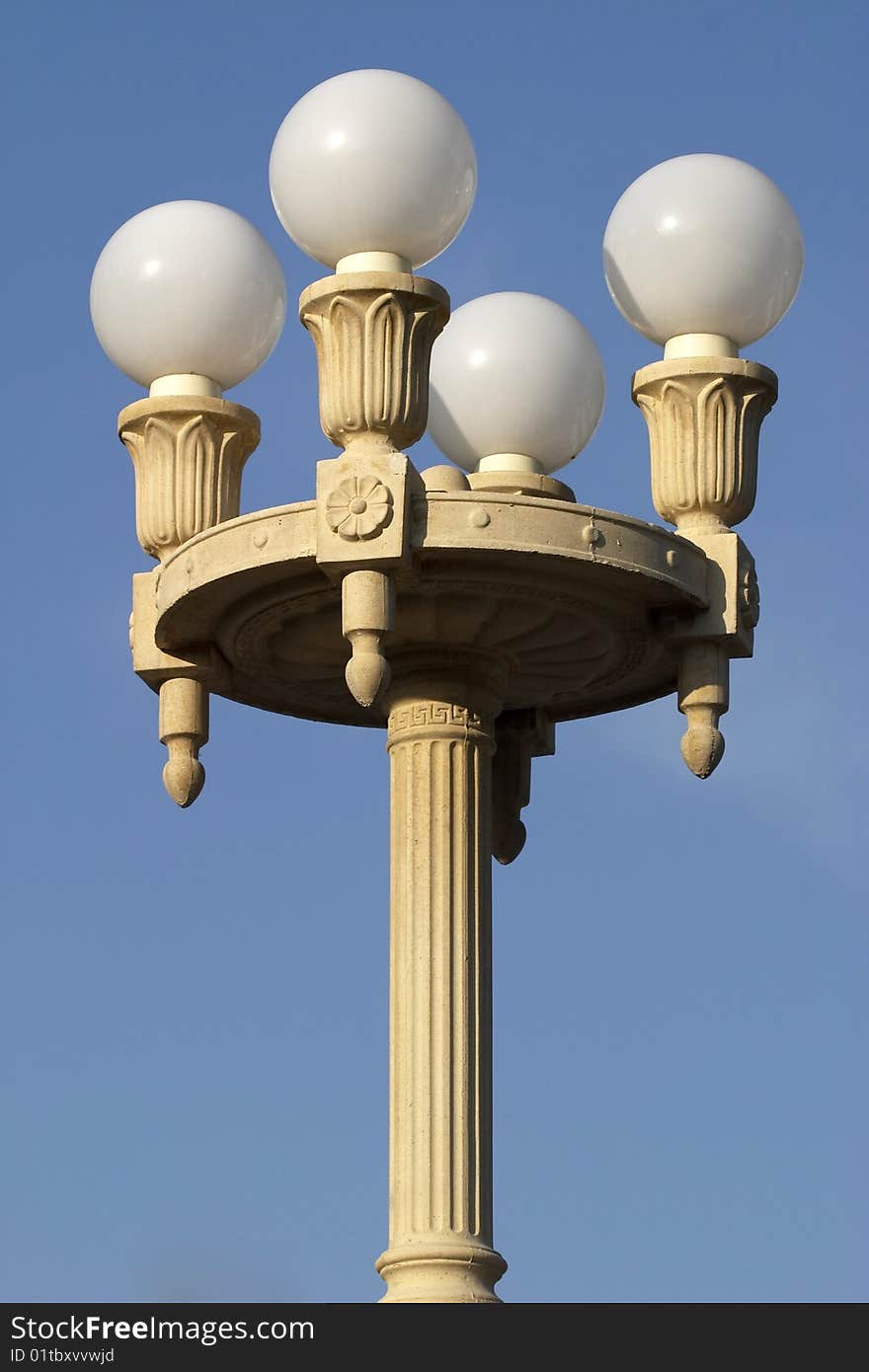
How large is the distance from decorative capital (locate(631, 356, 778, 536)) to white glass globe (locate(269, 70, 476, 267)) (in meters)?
2.21

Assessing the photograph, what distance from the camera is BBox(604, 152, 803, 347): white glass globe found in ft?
93.4

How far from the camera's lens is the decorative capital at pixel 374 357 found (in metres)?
27.0

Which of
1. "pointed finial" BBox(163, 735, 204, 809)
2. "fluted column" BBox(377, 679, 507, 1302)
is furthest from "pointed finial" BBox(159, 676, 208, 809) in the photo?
"fluted column" BBox(377, 679, 507, 1302)

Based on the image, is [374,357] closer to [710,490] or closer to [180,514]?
[180,514]

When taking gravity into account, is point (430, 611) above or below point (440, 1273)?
above

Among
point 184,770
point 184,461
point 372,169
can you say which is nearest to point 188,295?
point 184,461

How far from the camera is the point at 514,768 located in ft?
99.8

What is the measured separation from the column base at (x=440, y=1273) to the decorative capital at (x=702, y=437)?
565 cm

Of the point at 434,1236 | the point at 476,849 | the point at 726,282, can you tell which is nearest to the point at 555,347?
the point at 726,282

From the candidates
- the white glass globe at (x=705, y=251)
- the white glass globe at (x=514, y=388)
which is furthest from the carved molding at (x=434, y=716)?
the white glass globe at (x=705, y=251)

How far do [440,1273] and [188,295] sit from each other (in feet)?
25.0
